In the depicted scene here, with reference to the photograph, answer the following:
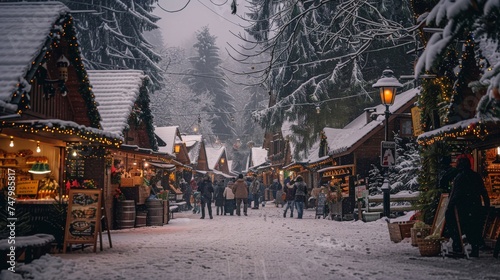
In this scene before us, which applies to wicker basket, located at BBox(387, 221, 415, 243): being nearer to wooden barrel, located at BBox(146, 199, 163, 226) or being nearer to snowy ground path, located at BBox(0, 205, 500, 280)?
snowy ground path, located at BBox(0, 205, 500, 280)

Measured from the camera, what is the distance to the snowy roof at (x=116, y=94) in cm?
2127

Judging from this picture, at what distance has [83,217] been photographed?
12.8 m

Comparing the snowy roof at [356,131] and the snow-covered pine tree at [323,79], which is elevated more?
the snow-covered pine tree at [323,79]

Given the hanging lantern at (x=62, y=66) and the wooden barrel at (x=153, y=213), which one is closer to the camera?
the hanging lantern at (x=62, y=66)

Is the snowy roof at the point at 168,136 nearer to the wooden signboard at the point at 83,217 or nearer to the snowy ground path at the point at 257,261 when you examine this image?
the snowy ground path at the point at 257,261

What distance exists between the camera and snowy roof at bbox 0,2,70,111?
12055 millimetres

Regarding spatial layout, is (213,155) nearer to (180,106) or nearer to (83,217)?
(180,106)

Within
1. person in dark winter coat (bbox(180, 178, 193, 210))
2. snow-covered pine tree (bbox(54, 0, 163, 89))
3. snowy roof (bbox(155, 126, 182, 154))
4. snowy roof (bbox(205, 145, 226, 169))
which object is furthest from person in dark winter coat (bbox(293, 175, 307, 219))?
snowy roof (bbox(205, 145, 226, 169))

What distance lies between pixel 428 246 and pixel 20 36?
10581mm

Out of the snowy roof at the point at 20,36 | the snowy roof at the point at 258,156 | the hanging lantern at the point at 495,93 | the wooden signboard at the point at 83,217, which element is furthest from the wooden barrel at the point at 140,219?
the snowy roof at the point at 258,156

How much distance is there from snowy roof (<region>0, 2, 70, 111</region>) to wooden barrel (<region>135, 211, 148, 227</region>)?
972cm

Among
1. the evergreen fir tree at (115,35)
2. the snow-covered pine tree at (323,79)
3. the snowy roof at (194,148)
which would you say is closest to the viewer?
the snow-covered pine tree at (323,79)

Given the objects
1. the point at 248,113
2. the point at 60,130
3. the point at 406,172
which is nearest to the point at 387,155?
the point at 406,172

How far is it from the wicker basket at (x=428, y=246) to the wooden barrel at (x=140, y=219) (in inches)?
524
